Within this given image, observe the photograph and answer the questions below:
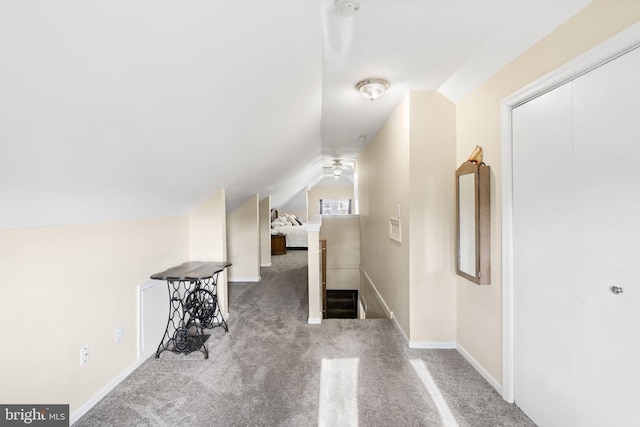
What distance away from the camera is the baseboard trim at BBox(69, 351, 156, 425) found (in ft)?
6.01

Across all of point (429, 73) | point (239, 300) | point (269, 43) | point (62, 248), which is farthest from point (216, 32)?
point (239, 300)

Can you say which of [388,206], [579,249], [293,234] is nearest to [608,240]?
[579,249]

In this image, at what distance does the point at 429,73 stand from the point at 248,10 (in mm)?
1588

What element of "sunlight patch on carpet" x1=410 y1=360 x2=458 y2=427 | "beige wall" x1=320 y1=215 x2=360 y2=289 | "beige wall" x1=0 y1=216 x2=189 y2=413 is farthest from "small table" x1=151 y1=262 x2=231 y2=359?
"beige wall" x1=320 y1=215 x2=360 y2=289

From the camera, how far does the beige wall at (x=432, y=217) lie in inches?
104

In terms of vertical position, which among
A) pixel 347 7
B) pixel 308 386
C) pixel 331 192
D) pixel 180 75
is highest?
pixel 347 7

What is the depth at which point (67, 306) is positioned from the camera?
5.90ft

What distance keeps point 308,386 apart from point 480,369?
51.1 inches

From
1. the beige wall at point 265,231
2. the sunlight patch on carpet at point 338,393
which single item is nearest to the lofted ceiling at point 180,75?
the sunlight patch on carpet at point 338,393

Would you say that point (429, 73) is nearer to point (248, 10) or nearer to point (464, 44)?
point (464, 44)

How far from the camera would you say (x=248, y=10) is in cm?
125

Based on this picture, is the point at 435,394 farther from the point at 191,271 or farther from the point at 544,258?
the point at 191,271

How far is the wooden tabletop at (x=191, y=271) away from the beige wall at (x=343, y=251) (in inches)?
134

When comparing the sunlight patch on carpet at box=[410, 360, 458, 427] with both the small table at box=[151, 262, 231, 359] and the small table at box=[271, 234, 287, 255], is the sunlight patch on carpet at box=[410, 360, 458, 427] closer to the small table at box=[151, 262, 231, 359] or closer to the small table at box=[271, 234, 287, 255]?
the small table at box=[151, 262, 231, 359]
